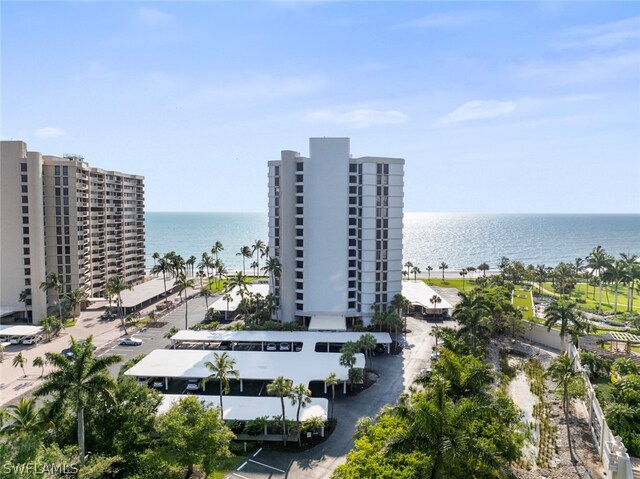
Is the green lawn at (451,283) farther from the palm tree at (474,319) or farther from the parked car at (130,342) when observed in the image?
the parked car at (130,342)

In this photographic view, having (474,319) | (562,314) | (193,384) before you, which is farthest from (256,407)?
(562,314)

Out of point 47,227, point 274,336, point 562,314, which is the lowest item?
point 274,336

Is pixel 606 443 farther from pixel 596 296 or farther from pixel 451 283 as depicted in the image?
pixel 451 283

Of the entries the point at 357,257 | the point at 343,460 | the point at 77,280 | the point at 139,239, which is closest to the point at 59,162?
the point at 77,280

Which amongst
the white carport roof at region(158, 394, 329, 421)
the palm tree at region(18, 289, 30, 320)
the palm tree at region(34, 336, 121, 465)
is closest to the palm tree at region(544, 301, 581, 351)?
the white carport roof at region(158, 394, 329, 421)

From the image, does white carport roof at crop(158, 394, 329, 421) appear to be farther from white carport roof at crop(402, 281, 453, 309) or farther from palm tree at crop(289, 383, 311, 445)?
white carport roof at crop(402, 281, 453, 309)

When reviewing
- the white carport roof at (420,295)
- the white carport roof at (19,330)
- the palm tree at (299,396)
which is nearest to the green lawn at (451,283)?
the white carport roof at (420,295)
